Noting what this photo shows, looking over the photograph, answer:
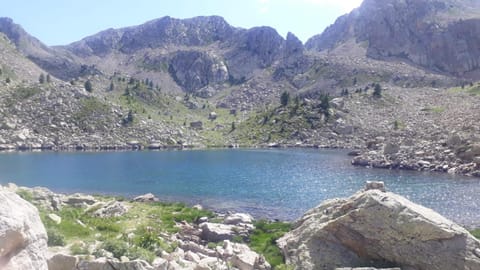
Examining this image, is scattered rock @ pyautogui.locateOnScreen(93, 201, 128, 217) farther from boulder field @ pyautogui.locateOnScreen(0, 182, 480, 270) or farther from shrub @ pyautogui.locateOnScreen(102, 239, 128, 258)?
shrub @ pyautogui.locateOnScreen(102, 239, 128, 258)

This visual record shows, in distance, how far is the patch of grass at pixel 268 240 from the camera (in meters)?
26.5

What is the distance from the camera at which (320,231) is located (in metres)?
25.2

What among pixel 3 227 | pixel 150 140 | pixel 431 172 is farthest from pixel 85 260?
pixel 150 140

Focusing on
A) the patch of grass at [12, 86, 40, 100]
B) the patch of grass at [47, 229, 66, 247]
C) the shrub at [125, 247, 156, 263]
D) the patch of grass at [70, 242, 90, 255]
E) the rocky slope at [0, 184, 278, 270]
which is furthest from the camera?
the patch of grass at [12, 86, 40, 100]

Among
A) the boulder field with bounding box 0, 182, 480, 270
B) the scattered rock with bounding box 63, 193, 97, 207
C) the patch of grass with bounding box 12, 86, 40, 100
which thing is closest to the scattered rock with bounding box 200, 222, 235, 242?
the boulder field with bounding box 0, 182, 480, 270

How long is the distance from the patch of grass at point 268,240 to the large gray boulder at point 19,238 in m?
15.6

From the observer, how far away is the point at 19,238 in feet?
37.3

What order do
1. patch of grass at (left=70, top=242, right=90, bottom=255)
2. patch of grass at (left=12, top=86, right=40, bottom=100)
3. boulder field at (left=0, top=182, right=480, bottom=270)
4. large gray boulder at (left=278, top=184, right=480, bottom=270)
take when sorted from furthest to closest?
1. patch of grass at (left=12, top=86, right=40, bottom=100)
2. large gray boulder at (left=278, top=184, right=480, bottom=270)
3. boulder field at (left=0, top=182, right=480, bottom=270)
4. patch of grass at (left=70, top=242, right=90, bottom=255)

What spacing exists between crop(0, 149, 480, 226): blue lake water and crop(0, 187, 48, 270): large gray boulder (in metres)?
41.9

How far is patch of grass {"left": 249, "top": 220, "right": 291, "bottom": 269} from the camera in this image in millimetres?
26509

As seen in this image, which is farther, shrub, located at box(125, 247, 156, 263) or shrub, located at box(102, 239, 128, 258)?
shrub, located at box(102, 239, 128, 258)

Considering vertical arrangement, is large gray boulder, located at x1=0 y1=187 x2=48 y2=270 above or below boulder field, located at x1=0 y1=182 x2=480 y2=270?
above

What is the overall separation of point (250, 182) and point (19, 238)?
244 feet

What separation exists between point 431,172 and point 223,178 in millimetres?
45568
